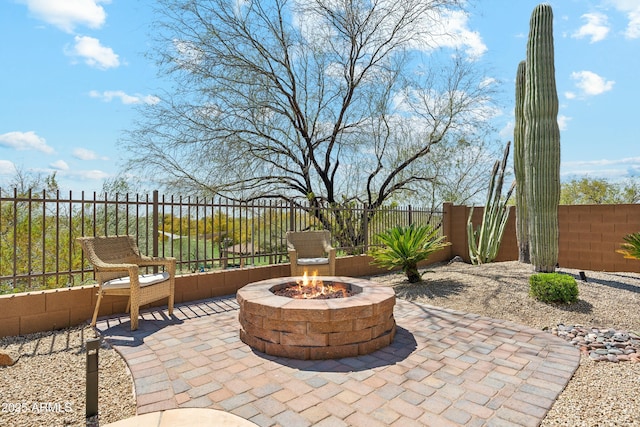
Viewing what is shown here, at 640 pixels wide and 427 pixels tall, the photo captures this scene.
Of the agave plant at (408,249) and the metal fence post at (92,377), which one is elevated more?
the agave plant at (408,249)

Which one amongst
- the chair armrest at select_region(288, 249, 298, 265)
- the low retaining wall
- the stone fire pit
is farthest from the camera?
the chair armrest at select_region(288, 249, 298, 265)

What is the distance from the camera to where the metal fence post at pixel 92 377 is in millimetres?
1955

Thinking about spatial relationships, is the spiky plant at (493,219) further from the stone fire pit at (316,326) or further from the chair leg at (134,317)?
the chair leg at (134,317)

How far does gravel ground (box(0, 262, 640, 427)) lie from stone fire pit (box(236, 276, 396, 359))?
110 centimetres

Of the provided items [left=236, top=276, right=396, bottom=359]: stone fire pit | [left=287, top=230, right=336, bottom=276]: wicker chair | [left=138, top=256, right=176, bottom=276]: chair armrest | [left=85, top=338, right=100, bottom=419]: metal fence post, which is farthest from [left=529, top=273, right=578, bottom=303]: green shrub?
[left=85, top=338, right=100, bottom=419]: metal fence post

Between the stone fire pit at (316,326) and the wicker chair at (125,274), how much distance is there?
4.30ft

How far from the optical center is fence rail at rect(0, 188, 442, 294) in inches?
158

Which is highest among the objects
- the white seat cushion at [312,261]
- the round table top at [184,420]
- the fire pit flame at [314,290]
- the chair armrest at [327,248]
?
the chair armrest at [327,248]

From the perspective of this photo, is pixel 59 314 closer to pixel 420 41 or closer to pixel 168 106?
pixel 168 106

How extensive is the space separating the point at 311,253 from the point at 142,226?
4287 millimetres

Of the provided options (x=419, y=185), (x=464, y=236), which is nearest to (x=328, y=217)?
(x=419, y=185)

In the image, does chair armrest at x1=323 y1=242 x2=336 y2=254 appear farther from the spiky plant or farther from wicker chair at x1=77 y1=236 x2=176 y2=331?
the spiky plant

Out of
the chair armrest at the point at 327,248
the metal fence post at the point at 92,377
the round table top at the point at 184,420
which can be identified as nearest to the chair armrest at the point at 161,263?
the metal fence post at the point at 92,377

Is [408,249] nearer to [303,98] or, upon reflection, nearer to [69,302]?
[69,302]
